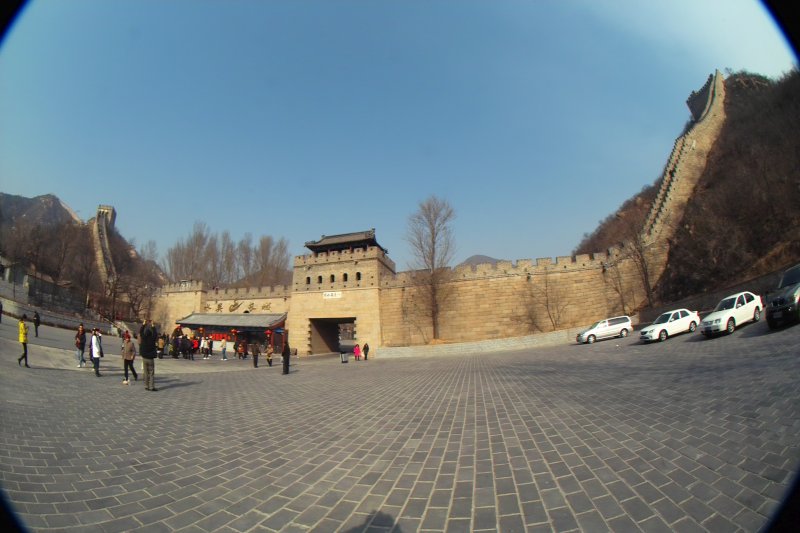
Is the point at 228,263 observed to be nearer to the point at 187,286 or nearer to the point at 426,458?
the point at 187,286

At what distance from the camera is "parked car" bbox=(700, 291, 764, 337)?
10.3 metres

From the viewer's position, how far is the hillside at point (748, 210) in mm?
17266

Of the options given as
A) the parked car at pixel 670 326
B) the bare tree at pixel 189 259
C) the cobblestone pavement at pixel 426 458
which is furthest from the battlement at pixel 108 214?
the parked car at pixel 670 326

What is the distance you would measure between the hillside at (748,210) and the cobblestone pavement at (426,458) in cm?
1732

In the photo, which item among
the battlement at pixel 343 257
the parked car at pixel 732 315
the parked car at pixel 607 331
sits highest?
the battlement at pixel 343 257

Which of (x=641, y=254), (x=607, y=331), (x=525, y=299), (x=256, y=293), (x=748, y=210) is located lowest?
(x=607, y=331)

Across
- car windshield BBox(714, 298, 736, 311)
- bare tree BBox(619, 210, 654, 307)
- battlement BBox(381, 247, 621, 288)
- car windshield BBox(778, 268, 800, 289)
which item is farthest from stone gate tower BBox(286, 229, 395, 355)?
car windshield BBox(778, 268, 800, 289)

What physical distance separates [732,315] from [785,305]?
6.39 feet

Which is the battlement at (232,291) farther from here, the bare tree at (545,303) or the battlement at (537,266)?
the bare tree at (545,303)

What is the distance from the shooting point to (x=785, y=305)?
8656 mm

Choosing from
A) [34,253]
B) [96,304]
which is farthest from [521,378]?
[34,253]

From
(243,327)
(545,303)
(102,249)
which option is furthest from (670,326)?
(102,249)

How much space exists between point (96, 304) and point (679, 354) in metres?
52.7

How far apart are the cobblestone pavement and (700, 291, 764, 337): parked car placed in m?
4.70
